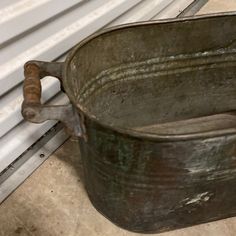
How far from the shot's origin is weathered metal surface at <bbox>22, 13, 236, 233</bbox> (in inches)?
32.1

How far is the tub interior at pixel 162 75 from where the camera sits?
110cm

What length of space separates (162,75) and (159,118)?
0.61ft

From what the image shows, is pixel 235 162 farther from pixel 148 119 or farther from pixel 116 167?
pixel 148 119

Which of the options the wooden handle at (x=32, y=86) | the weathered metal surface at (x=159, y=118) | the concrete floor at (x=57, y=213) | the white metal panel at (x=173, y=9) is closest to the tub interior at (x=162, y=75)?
the weathered metal surface at (x=159, y=118)

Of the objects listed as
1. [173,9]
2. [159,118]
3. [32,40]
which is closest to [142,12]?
[173,9]

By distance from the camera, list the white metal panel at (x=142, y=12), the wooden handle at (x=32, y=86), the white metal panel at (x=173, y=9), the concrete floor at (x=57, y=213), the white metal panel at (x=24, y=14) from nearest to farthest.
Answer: the wooden handle at (x=32, y=86) < the white metal panel at (x=24, y=14) < the concrete floor at (x=57, y=213) < the white metal panel at (x=142, y=12) < the white metal panel at (x=173, y=9)

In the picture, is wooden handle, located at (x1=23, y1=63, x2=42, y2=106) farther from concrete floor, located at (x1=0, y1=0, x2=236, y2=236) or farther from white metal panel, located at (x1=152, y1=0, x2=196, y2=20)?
white metal panel, located at (x1=152, y1=0, x2=196, y2=20)

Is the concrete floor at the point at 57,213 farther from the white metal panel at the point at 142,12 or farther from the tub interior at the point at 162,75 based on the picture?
the white metal panel at the point at 142,12

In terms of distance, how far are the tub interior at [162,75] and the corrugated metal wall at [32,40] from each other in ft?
0.48

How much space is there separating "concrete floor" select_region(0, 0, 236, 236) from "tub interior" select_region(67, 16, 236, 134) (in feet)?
0.84

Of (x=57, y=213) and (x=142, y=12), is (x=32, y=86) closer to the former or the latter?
(x=57, y=213)

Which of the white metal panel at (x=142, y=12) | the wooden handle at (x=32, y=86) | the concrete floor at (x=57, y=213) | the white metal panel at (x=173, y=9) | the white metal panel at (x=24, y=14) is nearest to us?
the wooden handle at (x=32, y=86)

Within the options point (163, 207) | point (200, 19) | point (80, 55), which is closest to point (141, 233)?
point (163, 207)

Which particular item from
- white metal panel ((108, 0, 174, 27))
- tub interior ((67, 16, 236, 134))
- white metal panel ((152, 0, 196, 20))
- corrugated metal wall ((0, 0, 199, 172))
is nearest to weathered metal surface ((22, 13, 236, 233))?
tub interior ((67, 16, 236, 134))
